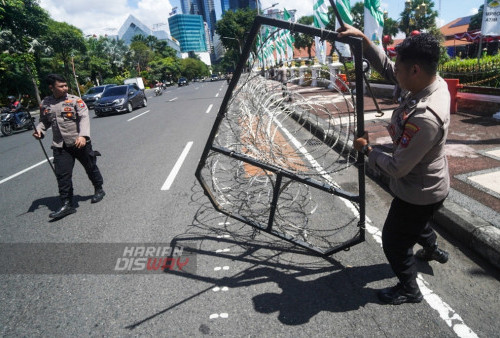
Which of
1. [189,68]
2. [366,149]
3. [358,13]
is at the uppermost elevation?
A: [358,13]

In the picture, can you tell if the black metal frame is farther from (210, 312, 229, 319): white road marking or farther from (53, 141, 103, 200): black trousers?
(53, 141, 103, 200): black trousers

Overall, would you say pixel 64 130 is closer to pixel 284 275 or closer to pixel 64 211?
pixel 64 211

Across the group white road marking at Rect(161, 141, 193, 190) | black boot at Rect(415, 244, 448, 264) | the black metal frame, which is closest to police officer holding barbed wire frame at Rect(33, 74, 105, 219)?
white road marking at Rect(161, 141, 193, 190)

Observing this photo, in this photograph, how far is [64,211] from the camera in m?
4.27

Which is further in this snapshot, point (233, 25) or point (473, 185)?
point (233, 25)

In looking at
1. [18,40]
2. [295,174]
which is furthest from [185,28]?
[295,174]

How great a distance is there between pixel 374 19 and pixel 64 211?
452 inches

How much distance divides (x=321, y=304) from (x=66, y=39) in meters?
43.1

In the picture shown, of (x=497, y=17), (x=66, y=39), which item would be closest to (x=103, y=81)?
(x=66, y=39)

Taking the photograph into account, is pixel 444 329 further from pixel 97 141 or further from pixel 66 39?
pixel 66 39

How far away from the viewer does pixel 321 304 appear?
2369 millimetres

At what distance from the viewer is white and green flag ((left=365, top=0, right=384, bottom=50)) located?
10.6m

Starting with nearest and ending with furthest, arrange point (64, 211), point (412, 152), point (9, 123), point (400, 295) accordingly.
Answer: point (412, 152) < point (400, 295) < point (64, 211) < point (9, 123)

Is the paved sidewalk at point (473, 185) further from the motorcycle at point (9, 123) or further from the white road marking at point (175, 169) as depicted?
the motorcycle at point (9, 123)
